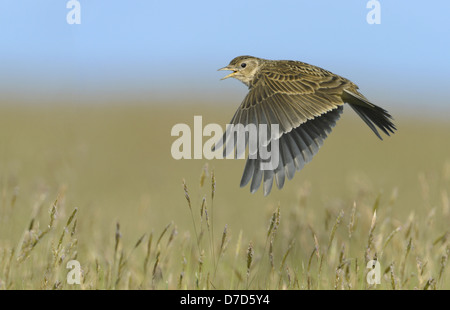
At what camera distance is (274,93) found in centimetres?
381

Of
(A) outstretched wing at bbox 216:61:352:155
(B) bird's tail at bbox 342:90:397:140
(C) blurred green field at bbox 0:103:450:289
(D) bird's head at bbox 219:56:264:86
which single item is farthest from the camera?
(D) bird's head at bbox 219:56:264:86

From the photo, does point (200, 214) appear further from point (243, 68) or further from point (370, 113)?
point (243, 68)

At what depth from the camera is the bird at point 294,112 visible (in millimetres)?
3285

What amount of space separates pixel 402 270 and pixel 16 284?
2060mm

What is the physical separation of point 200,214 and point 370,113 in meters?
2.18

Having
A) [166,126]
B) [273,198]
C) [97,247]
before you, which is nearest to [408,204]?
[273,198]

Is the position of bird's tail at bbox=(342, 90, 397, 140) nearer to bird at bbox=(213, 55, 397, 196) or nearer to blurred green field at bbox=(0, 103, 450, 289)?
bird at bbox=(213, 55, 397, 196)

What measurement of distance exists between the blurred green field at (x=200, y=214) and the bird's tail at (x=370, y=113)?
446 mm

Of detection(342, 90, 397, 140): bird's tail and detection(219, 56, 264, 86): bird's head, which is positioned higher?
detection(219, 56, 264, 86): bird's head

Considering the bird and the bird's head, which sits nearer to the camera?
the bird

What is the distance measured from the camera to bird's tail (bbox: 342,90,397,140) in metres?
3.86

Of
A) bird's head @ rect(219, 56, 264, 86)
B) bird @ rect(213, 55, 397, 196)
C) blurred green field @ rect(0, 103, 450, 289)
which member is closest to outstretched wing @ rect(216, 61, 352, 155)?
bird @ rect(213, 55, 397, 196)

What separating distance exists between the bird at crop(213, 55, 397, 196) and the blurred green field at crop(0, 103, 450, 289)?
12.2 inches
